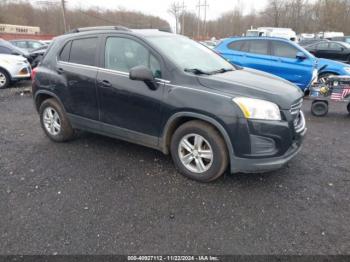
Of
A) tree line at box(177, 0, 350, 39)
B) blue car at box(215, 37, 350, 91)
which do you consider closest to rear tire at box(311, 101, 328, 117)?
blue car at box(215, 37, 350, 91)

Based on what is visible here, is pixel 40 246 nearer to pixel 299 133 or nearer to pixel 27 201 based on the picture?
pixel 27 201

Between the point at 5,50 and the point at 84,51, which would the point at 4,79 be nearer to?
the point at 5,50

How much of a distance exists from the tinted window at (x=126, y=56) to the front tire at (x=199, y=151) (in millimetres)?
791

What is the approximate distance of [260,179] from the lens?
10.9 feet

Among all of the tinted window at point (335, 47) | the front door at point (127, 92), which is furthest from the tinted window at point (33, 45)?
the tinted window at point (335, 47)

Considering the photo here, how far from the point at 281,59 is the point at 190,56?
16.1 feet

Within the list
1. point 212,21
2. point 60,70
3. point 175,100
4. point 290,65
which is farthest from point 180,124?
point 212,21

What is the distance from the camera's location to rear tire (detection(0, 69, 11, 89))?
9.46m

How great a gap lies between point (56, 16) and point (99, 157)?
217 feet

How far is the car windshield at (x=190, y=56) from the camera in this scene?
335cm

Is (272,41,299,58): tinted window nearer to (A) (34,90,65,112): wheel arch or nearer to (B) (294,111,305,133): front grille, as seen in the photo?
(B) (294,111,305,133): front grille

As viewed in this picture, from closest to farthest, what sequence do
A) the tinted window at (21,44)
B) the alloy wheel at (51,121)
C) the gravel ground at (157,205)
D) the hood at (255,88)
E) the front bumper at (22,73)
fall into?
1. the gravel ground at (157,205)
2. the hood at (255,88)
3. the alloy wheel at (51,121)
4. the front bumper at (22,73)
5. the tinted window at (21,44)

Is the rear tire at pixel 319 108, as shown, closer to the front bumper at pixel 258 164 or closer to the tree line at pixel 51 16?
the front bumper at pixel 258 164

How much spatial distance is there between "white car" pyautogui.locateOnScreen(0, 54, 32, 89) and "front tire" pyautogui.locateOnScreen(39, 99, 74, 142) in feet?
20.8
